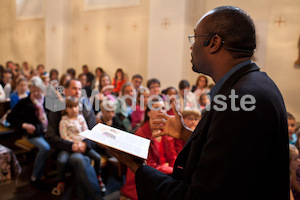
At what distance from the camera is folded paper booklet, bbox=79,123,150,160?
1.21m

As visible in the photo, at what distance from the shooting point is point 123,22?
28.9 feet

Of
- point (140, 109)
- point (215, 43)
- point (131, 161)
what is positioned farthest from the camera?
point (140, 109)

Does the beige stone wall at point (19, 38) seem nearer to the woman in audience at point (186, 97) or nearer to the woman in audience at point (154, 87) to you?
the woman in audience at point (154, 87)

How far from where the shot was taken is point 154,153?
8.81ft

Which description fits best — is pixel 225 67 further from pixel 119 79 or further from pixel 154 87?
pixel 119 79

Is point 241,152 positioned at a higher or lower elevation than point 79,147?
higher

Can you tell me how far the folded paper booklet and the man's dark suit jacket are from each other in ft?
0.78

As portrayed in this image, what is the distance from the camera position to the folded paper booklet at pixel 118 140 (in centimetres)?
121

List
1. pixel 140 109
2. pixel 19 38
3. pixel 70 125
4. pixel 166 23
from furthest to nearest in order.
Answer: pixel 19 38, pixel 166 23, pixel 140 109, pixel 70 125

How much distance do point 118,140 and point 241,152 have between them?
0.67m

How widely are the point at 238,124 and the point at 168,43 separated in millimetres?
6467

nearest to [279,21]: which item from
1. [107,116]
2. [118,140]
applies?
[107,116]

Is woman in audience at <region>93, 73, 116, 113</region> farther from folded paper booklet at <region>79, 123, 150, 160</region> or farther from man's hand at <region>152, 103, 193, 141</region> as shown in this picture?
folded paper booklet at <region>79, 123, 150, 160</region>

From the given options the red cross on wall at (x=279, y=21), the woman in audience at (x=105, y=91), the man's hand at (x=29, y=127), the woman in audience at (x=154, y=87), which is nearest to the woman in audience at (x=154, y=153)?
the man's hand at (x=29, y=127)
